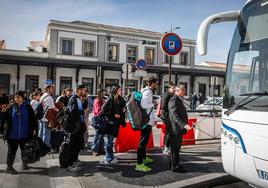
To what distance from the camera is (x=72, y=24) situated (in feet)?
111

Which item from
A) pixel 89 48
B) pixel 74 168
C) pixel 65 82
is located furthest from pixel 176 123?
pixel 89 48

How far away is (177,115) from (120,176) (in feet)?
5.30

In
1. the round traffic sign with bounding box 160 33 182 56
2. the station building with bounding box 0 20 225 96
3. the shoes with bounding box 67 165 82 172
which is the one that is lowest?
the shoes with bounding box 67 165 82 172

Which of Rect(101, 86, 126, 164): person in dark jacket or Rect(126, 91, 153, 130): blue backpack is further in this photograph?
Rect(101, 86, 126, 164): person in dark jacket

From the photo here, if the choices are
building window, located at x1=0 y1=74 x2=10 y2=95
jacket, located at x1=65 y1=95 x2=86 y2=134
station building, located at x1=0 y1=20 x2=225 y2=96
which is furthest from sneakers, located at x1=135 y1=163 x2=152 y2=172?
building window, located at x1=0 y1=74 x2=10 y2=95

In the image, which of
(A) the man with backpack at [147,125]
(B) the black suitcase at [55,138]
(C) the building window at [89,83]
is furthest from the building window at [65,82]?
(A) the man with backpack at [147,125]

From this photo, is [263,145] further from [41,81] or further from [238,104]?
[41,81]

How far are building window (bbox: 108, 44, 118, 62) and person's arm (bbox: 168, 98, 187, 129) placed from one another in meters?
30.7

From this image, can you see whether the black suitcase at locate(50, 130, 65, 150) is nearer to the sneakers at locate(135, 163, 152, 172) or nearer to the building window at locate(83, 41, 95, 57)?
the sneakers at locate(135, 163, 152, 172)

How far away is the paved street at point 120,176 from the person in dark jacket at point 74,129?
236 mm

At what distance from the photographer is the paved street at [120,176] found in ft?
17.8

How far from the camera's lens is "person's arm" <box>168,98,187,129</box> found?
5.75m

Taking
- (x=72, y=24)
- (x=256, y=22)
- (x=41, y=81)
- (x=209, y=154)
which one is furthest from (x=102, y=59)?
(x=256, y=22)

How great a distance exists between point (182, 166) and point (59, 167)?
2.65 m
